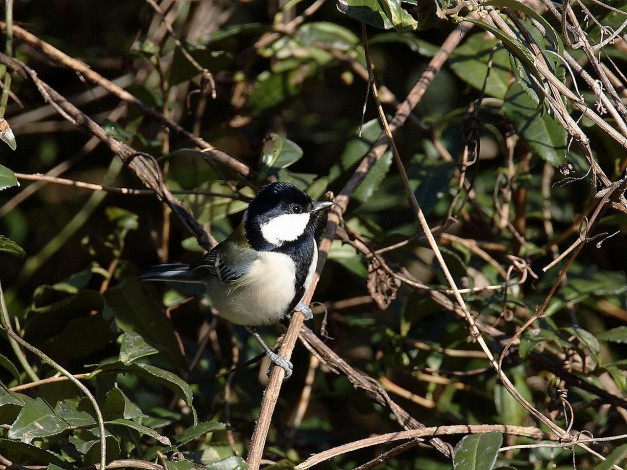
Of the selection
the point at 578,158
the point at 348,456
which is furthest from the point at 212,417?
the point at 578,158

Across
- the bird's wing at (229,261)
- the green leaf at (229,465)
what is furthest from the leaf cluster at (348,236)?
the bird's wing at (229,261)

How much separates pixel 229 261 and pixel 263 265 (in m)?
0.12

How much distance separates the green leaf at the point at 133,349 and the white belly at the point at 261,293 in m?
0.54

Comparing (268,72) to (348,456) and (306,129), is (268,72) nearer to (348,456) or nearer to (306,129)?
(306,129)

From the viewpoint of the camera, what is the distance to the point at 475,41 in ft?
8.29

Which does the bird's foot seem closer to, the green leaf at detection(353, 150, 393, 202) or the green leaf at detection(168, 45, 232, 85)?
the green leaf at detection(353, 150, 393, 202)

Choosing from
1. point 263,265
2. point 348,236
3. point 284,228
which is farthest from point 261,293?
point 348,236

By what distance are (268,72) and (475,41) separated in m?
0.83

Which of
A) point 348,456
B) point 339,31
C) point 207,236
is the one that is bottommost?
point 348,456

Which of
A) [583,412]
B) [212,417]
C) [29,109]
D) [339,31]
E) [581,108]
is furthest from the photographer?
[29,109]

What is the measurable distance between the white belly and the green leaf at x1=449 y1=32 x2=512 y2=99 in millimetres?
855

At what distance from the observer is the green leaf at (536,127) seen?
208 cm

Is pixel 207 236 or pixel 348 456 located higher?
pixel 207 236

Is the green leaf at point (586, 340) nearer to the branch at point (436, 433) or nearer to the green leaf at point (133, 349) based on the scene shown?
the branch at point (436, 433)
